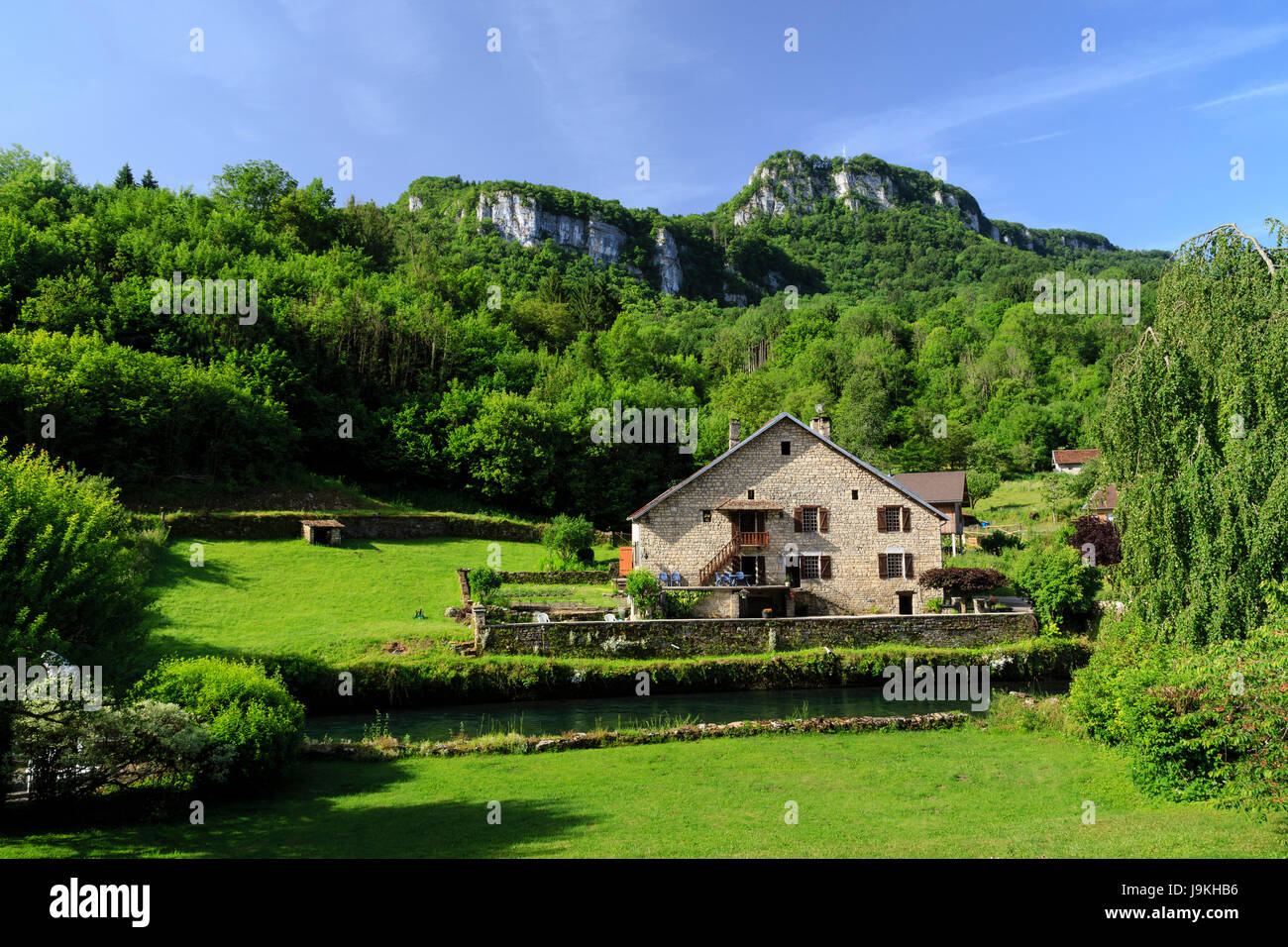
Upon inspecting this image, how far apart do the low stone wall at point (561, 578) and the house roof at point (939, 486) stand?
78.9ft

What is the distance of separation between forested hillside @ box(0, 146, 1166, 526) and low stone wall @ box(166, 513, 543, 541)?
7.69 m

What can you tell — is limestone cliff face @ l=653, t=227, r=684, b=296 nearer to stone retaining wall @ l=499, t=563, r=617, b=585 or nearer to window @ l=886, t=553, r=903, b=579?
stone retaining wall @ l=499, t=563, r=617, b=585

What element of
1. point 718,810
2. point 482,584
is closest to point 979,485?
point 482,584

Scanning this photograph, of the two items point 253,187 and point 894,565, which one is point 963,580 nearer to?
point 894,565

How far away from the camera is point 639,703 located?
2628 centimetres

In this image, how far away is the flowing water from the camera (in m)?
22.6

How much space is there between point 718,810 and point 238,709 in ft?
31.7

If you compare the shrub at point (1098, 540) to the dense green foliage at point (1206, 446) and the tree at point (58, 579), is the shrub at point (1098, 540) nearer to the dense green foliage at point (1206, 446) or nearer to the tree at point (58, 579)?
the dense green foliage at point (1206, 446)

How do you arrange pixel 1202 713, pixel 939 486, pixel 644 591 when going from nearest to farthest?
pixel 1202 713, pixel 644 591, pixel 939 486

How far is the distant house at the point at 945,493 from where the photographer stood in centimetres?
5072

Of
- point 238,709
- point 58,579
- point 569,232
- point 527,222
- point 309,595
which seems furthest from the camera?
point 569,232

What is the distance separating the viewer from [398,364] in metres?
65.0

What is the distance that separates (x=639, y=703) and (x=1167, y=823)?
16.9m

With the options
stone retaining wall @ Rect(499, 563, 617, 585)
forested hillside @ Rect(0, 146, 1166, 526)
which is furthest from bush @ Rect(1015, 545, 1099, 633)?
stone retaining wall @ Rect(499, 563, 617, 585)
